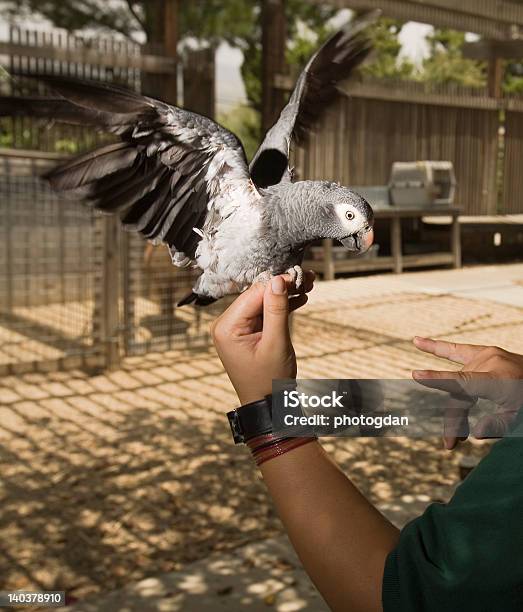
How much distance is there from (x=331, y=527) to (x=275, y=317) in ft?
0.57

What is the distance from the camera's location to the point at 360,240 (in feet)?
2.61

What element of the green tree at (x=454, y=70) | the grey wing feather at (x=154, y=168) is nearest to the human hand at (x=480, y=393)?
the grey wing feather at (x=154, y=168)

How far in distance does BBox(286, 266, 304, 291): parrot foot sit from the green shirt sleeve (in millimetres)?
310

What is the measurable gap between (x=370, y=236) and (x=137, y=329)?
2.89 metres

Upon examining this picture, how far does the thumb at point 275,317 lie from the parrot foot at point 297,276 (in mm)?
146

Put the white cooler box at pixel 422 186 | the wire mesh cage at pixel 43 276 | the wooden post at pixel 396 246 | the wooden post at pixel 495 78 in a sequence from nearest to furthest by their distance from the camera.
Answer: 1. the wooden post at pixel 396 246
2. the white cooler box at pixel 422 186
3. the wire mesh cage at pixel 43 276
4. the wooden post at pixel 495 78

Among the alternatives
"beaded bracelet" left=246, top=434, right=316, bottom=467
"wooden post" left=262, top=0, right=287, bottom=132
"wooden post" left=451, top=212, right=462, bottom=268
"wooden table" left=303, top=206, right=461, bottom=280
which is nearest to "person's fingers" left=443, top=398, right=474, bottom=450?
"beaded bracelet" left=246, top=434, right=316, bottom=467

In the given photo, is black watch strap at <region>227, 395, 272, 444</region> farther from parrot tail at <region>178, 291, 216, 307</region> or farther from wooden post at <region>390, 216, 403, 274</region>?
wooden post at <region>390, 216, 403, 274</region>

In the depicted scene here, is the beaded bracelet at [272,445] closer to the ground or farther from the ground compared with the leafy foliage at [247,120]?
closer to the ground

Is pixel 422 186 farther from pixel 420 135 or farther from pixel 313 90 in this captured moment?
pixel 313 90

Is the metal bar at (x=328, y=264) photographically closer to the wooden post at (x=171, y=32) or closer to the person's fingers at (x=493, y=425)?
the wooden post at (x=171, y=32)

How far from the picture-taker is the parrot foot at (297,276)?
755 millimetres

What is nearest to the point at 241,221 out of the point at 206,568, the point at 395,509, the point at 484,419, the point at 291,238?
the point at 291,238

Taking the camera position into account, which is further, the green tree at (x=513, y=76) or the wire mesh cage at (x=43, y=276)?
the green tree at (x=513, y=76)
